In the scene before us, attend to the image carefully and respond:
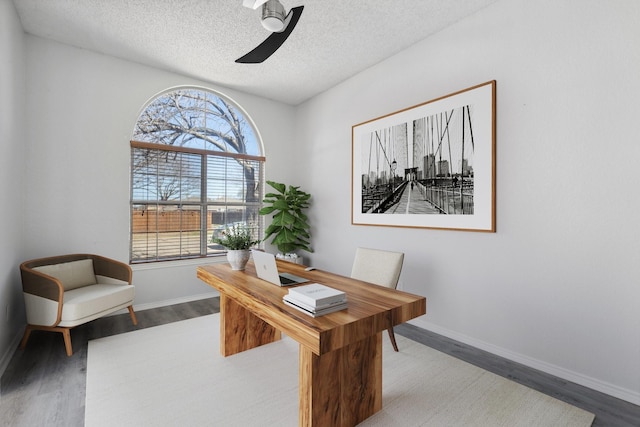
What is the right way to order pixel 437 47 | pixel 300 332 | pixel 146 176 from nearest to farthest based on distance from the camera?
1. pixel 300 332
2. pixel 437 47
3. pixel 146 176

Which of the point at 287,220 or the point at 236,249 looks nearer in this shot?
the point at 236,249

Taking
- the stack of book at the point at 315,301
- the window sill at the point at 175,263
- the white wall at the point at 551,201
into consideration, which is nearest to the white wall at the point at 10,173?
the window sill at the point at 175,263

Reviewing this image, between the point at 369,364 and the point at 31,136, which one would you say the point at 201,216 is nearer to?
the point at 31,136

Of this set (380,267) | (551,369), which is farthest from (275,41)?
(551,369)

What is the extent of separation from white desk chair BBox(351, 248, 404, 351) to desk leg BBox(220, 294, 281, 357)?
1001mm

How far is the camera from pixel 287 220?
4.45m

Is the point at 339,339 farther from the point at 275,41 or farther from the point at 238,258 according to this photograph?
the point at 275,41

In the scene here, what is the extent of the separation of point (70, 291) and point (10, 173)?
46.1 inches

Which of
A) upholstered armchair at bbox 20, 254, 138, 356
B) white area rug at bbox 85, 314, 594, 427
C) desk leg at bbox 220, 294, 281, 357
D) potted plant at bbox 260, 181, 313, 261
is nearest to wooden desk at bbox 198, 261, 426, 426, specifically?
white area rug at bbox 85, 314, 594, 427

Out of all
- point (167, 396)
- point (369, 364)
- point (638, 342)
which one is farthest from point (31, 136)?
point (638, 342)

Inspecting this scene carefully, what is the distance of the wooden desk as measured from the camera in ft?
4.36

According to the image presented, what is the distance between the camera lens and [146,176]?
3834mm

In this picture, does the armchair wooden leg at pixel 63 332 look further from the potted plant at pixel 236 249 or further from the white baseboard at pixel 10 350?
the potted plant at pixel 236 249

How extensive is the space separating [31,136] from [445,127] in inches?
166
